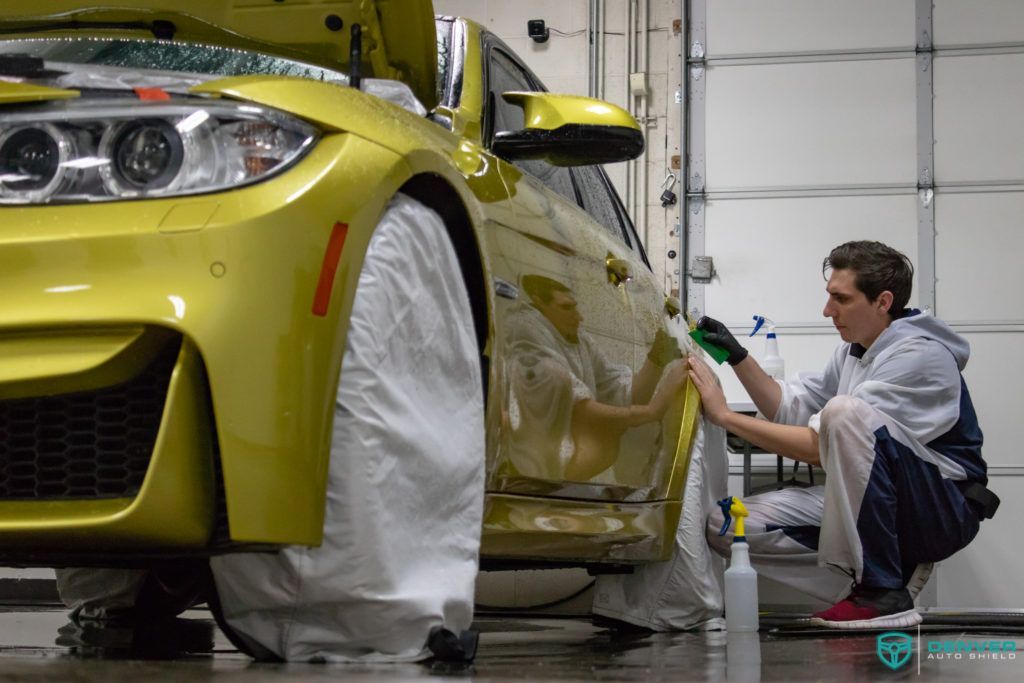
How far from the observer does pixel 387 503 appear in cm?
220

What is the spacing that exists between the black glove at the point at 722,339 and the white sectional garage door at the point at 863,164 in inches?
120

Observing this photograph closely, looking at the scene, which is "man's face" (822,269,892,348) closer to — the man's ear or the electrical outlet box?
the man's ear

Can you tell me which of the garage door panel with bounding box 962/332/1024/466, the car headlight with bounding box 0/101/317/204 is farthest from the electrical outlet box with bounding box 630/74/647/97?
the car headlight with bounding box 0/101/317/204

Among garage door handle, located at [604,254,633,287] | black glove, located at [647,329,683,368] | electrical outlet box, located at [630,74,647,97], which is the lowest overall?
black glove, located at [647,329,683,368]

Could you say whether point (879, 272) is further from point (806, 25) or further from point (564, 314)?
point (806, 25)

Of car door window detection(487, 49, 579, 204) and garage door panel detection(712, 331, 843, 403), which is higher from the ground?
car door window detection(487, 49, 579, 204)

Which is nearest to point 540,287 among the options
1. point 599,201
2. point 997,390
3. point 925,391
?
point 599,201

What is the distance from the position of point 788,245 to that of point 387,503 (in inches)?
255

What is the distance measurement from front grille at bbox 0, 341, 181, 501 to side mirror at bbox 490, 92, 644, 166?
44.4 inches

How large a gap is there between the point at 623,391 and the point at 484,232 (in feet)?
3.66

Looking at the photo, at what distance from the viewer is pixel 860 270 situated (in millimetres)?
4926

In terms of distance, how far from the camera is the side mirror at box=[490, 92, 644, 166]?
2.89m

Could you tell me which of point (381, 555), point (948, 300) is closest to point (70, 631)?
point (381, 555)

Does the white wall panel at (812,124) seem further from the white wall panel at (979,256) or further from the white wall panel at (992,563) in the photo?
the white wall panel at (992,563)
